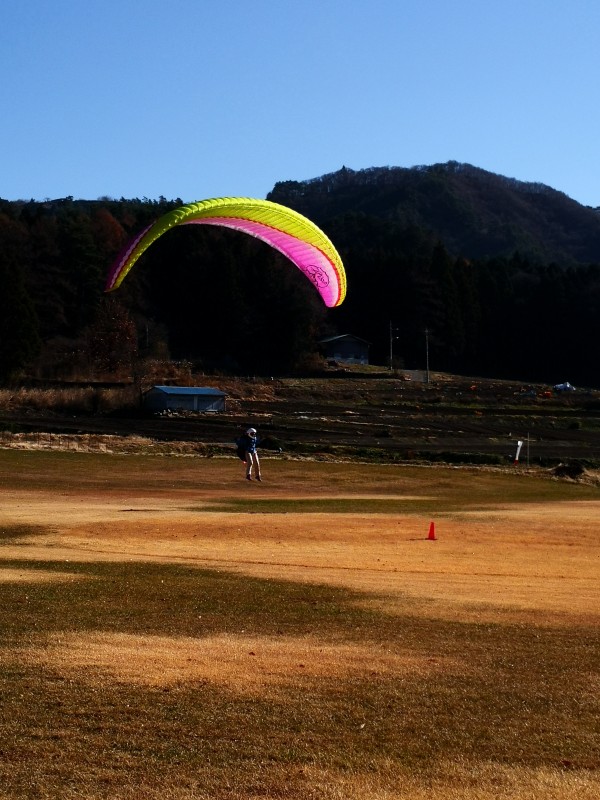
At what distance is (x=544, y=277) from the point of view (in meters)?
140

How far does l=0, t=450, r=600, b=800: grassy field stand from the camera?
7.30 meters

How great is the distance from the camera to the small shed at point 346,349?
398 feet

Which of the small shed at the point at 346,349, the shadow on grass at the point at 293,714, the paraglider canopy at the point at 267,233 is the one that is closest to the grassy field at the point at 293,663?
the shadow on grass at the point at 293,714

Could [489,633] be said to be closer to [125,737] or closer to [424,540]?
[125,737]

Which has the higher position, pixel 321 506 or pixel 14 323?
pixel 14 323

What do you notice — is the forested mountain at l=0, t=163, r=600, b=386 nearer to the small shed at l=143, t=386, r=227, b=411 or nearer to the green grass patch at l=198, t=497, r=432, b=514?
the small shed at l=143, t=386, r=227, b=411

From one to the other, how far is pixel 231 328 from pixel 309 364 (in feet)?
29.6

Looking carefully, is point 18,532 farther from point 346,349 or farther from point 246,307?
point 346,349

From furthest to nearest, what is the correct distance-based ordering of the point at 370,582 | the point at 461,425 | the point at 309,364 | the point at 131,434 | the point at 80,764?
the point at 309,364 → the point at 461,425 → the point at 131,434 → the point at 370,582 → the point at 80,764

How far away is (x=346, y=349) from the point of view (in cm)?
12244


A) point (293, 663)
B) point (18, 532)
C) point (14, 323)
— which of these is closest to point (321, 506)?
point (18, 532)

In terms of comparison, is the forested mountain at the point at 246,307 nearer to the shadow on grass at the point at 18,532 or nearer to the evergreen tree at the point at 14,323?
the evergreen tree at the point at 14,323

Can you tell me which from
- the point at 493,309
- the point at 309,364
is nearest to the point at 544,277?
the point at 493,309

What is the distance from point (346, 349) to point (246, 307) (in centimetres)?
1485
